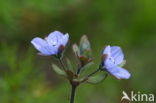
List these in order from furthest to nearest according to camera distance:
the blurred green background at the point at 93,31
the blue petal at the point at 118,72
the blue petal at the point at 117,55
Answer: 1. the blurred green background at the point at 93,31
2. the blue petal at the point at 117,55
3. the blue petal at the point at 118,72

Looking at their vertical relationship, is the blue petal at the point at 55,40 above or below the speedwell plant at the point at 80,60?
above

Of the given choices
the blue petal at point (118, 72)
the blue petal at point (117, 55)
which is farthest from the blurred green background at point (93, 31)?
the blue petal at point (118, 72)

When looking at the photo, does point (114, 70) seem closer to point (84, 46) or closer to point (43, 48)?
point (84, 46)

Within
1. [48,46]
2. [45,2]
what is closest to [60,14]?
[45,2]

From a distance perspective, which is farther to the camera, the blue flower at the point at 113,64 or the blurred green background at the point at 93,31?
the blurred green background at the point at 93,31

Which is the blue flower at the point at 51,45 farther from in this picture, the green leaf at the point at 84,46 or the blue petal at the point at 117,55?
the blue petal at the point at 117,55

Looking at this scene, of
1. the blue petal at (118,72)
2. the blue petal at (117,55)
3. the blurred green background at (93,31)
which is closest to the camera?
the blue petal at (118,72)

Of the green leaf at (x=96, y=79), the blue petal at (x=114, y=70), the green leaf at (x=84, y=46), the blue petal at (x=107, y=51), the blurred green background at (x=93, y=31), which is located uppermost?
the green leaf at (x=84, y=46)
